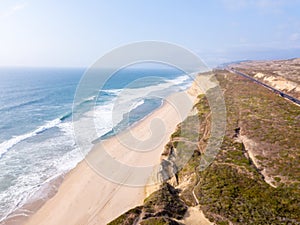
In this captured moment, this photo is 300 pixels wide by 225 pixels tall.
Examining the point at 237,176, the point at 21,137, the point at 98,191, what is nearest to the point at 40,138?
the point at 21,137

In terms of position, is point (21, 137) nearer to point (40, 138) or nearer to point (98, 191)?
point (40, 138)

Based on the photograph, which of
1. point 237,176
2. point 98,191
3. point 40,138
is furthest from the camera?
point 40,138

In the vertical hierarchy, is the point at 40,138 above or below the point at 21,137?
below

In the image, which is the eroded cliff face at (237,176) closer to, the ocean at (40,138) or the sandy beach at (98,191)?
the sandy beach at (98,191)

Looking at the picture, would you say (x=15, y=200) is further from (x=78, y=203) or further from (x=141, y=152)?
(x=141, y=152)

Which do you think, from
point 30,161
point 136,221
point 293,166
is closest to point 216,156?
point 293,166

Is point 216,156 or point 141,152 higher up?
point 216,156

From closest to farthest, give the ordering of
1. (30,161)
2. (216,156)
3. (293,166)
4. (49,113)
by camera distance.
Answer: (293,166) → (216,156) → (30,161) → (49,113)

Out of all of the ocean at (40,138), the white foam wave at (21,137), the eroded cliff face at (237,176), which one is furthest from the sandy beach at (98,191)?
the white foam wave at (21,137)

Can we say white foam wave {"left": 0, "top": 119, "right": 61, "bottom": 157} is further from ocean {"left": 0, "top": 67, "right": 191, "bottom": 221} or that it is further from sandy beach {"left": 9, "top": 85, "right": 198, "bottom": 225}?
sandy beach {"left": 9, "top": 85, "right": 198, "bottom": 225}
